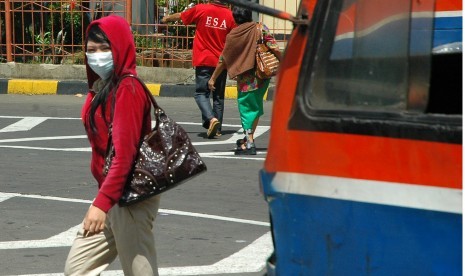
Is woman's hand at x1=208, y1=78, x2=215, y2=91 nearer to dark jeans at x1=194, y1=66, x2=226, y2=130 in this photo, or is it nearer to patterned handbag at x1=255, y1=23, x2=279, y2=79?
dark jeans at x1=194, y1=66, x2=226, y2=130

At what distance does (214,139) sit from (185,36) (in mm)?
5202

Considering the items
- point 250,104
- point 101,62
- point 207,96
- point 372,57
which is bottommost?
point 207,96

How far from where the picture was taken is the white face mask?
4723mm

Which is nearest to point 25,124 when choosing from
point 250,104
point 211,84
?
point 211,84

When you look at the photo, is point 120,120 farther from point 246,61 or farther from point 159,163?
point 246,61

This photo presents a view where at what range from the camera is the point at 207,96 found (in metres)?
12.9

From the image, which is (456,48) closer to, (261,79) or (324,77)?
(324,77)

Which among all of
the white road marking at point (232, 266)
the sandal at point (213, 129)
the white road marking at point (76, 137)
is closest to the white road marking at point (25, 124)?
the white road marking at point (76, 137)

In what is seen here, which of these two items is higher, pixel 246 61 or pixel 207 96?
pixel 246 61

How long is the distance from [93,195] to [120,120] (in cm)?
460

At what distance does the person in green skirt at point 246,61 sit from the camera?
10.8 metres

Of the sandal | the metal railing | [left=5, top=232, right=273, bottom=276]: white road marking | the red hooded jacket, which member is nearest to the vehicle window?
the red hooded jacket

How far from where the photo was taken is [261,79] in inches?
428

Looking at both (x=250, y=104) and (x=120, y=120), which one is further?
(x=250, y=104)
